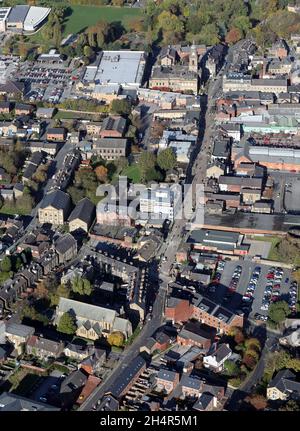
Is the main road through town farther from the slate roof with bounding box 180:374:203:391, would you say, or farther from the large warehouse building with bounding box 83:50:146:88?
the large warehouse building with bounding box 83:50:146:88

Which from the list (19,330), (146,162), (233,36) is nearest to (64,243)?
(19,330)

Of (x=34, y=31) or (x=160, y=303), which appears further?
(x=34, y=31)

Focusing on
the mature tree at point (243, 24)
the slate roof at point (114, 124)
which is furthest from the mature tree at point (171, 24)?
the slate roof at point (114, 124)

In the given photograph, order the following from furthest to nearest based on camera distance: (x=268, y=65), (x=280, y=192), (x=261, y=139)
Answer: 1. (x=268, y=65)
2. (x=261, y=139)
3. (x=280, y=192)

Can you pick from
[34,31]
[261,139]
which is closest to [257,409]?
[261,139]

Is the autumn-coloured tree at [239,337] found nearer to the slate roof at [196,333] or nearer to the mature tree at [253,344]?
the mature tree at [253,344]

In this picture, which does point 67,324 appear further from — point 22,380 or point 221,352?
point 221,352

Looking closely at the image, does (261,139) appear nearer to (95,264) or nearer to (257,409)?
(95,264)

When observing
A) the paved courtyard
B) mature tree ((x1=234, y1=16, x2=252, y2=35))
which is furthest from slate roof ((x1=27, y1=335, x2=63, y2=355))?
mature tree ((x1=234, y1=16, x2=252, y2=35))
